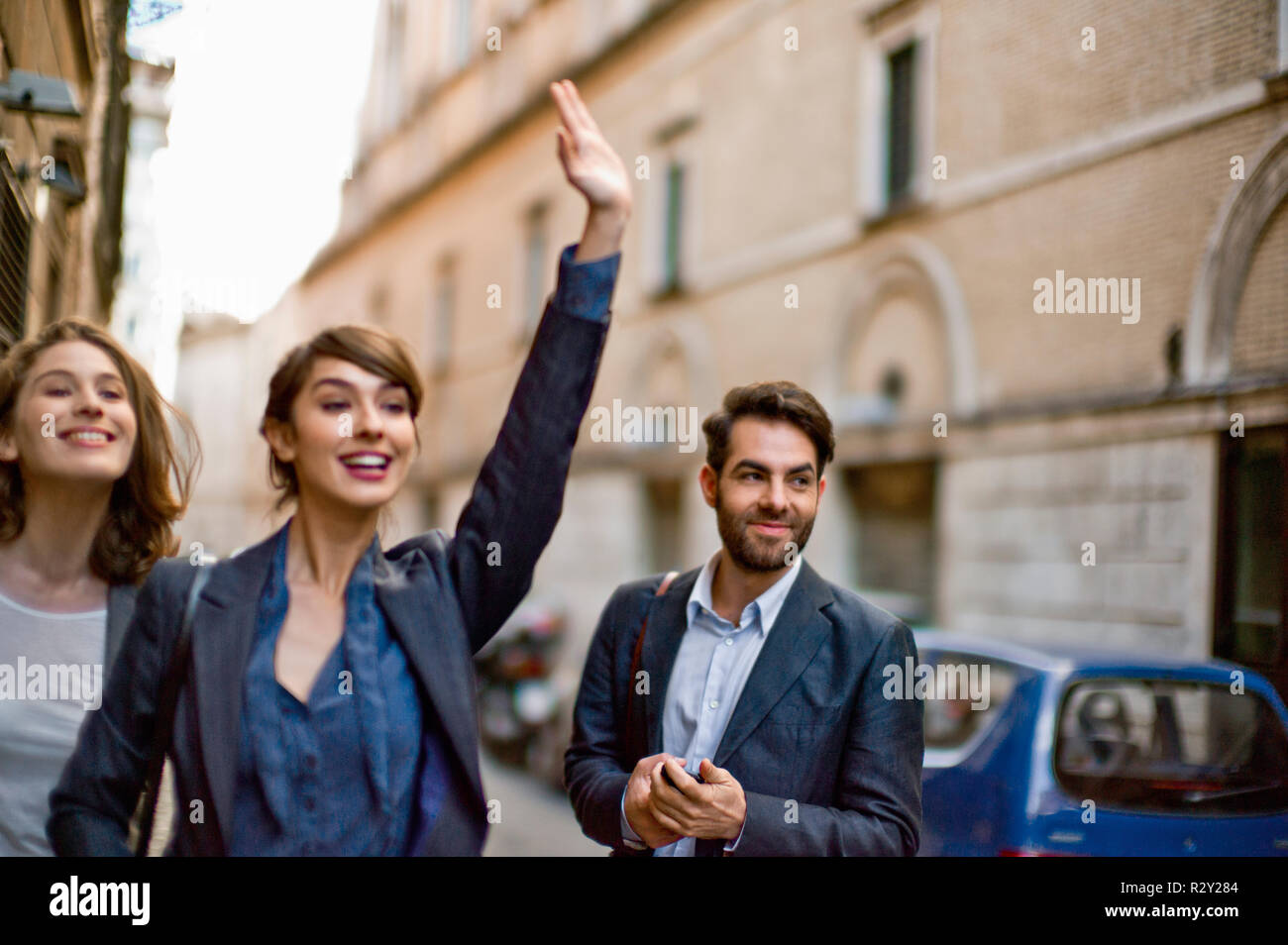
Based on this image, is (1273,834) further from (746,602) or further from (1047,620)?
(1047,620)

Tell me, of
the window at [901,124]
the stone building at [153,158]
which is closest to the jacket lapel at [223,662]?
the stone building at [153,158]

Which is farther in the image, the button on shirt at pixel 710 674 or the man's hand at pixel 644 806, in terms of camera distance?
the button on shirt at pixel 710 674

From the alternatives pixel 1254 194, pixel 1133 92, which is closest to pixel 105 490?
pixel 1254 194

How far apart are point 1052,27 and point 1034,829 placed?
2868 mm

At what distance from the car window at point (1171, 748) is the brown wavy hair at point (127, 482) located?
207cm

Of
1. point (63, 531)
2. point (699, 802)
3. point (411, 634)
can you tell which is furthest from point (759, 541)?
point (63, 531)

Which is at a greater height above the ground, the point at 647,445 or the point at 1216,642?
the point at 647,445

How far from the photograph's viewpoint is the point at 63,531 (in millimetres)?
1991

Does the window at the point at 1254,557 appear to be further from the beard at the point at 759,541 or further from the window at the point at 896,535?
the window at the point at 896,535

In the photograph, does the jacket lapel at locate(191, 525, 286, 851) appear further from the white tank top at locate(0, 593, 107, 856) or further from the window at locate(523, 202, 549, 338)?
the window at locate(523, 202, 549, 338)

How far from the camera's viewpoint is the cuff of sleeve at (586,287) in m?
1.68

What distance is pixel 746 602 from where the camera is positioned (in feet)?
6.52

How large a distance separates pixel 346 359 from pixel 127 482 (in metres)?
0.64
